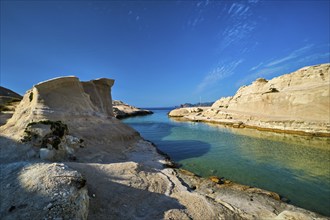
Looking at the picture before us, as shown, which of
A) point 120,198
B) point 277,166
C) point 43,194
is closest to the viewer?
point 43,194

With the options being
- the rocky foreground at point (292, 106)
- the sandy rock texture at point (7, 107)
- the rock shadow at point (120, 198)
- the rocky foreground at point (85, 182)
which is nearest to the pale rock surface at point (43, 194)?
the rocky foreground at point (85, 182)

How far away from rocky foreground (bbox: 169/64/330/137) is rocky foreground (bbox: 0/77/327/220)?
2341 cm

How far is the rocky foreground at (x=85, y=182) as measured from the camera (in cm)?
437

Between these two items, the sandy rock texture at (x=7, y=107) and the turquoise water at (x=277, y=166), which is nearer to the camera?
the turquoise water at (x=277, y=166)

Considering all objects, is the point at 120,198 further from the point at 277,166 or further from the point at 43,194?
the point at 277,166

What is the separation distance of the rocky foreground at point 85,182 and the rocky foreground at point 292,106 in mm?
23405

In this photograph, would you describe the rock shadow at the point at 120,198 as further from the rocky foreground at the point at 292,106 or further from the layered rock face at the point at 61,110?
the rocky foreground at the point at 292,106

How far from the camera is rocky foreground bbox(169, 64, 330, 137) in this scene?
25422 mm

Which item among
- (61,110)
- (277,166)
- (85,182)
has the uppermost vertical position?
(61,110)

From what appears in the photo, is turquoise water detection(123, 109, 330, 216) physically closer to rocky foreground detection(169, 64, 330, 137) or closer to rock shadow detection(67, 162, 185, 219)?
rock shadow detection(67, 162, 185, 219)

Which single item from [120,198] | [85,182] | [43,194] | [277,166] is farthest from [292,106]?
[43,194]

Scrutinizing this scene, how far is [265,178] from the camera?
423 inches

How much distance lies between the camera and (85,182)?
511 centimetres

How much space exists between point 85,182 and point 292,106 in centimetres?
3479
